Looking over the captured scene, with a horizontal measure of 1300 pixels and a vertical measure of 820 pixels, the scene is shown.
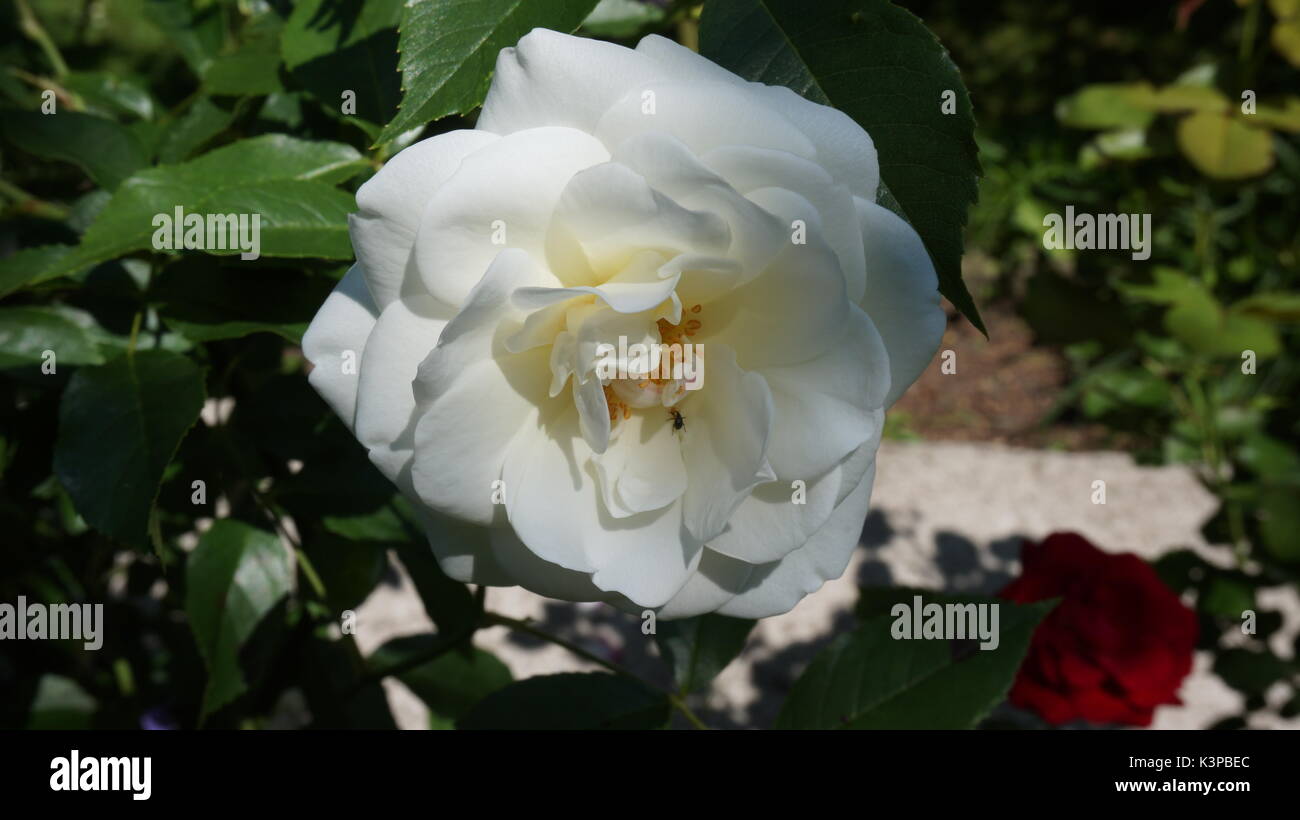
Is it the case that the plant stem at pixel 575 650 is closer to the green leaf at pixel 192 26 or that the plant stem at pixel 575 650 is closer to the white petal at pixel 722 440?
the white petal at pixel 722 440

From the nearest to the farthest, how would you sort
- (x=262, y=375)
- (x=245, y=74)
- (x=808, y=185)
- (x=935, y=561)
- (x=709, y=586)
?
(x=808, y=185) < (x=709, y=586) < (x=245, y=74) < (x=262, y=375) < (x=935, y=561)

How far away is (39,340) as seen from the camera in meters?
0.95

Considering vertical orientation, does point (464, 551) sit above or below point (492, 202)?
below

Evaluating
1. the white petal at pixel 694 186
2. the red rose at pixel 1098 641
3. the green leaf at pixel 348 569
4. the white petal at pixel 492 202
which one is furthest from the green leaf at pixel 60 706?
the red rose at pixel 1098 641

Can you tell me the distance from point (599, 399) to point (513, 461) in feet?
0.26

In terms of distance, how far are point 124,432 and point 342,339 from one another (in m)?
0.32

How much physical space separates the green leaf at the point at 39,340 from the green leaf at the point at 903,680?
2.71 ft

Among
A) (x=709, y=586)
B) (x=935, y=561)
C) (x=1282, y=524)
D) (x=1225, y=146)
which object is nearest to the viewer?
(x=709, y=586)

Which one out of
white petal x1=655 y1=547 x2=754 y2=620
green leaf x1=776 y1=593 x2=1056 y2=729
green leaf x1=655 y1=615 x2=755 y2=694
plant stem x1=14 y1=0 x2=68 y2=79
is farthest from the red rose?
plant stem x1=14 y1=0 x2=68 y2=79

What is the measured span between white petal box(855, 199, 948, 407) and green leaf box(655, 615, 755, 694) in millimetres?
576

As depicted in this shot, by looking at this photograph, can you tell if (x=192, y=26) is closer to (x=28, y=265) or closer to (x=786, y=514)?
(x=28, y=265)

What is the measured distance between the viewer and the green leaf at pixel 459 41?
23.3 inches

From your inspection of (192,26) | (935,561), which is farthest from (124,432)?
(935,561)

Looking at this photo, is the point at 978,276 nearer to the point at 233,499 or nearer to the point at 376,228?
the point at 233,499
